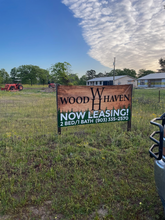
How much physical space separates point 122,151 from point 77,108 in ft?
5.90

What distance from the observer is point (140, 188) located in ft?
9.31

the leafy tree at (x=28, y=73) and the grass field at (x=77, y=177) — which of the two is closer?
the grass field at (x=77, y=177)

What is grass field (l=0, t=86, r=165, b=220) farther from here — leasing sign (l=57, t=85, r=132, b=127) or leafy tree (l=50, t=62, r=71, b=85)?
leafy tree (l=50, t=62, r=71, b=85)

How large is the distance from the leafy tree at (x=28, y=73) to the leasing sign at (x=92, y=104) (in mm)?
74925

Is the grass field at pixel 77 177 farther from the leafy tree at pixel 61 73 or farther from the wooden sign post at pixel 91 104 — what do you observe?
the leafy tree at pixel 61 73

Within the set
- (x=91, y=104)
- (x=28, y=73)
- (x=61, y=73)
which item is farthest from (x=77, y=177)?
(x=28, y=73)

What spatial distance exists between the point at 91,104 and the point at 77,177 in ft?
8.35

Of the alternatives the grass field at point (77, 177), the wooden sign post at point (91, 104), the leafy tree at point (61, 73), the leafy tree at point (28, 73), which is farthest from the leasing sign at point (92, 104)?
the leafy tree at point (28, 73)

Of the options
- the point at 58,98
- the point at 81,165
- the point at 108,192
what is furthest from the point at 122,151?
the point at 58,98

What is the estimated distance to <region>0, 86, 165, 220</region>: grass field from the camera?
2.40 m

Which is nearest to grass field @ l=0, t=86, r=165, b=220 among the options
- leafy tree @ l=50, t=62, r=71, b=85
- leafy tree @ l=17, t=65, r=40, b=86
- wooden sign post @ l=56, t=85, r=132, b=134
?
wooden sign post @ l=56, t=85, r=132, b=134

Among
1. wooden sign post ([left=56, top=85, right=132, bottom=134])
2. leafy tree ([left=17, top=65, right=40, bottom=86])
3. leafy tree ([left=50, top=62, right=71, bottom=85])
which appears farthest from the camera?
leafy tree ([left=17, top=65, right=40, bottom=86])

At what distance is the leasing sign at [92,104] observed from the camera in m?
4.86

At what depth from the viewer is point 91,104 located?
5145 millimetres
